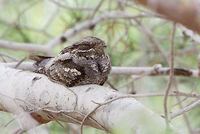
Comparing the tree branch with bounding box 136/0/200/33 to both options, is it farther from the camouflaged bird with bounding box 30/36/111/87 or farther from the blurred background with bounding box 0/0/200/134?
the blurred background with bounding box 0/0/200/134

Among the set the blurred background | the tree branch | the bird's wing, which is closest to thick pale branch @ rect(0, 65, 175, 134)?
the bird's wing

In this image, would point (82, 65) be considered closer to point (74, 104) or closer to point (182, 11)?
point (74, 104)

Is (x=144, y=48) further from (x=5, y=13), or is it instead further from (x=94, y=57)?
(x=94, y=57)

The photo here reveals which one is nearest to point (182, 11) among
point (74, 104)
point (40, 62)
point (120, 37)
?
point (74, 104)

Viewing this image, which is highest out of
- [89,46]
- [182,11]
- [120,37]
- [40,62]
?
[182,11]

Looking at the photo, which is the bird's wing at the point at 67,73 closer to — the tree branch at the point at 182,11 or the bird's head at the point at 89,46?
the bird's head at the point at 89,46

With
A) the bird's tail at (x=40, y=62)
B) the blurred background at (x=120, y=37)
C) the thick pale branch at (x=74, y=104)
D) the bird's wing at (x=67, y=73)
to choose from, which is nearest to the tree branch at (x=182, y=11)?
the thick pale branch at (x=74, y=104)
